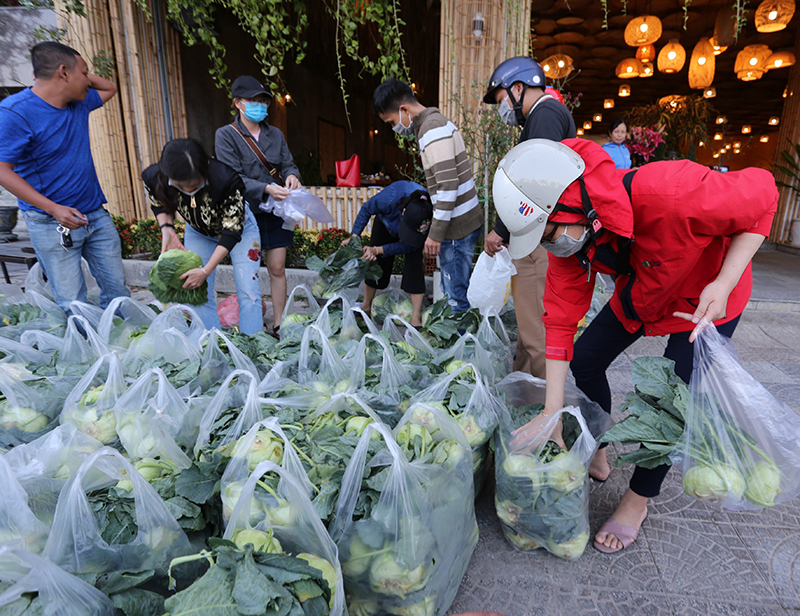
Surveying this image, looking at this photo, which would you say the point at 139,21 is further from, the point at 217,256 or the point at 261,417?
the point at 261,417

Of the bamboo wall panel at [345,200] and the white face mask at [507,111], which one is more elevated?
the white face mask at [507,111]

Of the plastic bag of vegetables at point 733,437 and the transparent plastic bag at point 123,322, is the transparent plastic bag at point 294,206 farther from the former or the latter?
the plastic bag of vegetables at point 733,437

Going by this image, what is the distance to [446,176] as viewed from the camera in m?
2.83

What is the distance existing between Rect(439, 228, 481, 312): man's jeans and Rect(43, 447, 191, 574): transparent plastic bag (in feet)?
7.75

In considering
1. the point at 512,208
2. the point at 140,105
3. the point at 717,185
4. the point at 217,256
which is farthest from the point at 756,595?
the point at 140,105

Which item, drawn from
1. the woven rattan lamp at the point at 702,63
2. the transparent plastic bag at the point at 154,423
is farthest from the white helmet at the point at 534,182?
the woven rattan lamp at the point at 702,63

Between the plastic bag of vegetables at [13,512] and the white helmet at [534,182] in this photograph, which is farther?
the white helmet at [534,182]

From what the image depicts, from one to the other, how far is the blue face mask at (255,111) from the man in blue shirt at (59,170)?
0.92 m

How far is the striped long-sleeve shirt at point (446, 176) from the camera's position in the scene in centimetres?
279

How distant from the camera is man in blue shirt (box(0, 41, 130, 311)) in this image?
257 centimetres

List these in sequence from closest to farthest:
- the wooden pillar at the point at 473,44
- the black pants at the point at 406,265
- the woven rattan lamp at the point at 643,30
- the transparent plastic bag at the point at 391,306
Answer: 1. the black pants at the point at 406,265
2. the transparent plastic bag at the point at 391,306
3. the wooden pillar at the point at 473,44
4. the woven rattan lamp at the point at 643,30

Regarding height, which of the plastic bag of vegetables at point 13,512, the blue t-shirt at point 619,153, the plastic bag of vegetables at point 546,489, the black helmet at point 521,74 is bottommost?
the plastic bag of vegetables at point 546,489

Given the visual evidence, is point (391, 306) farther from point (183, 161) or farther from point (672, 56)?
point (672, 56)

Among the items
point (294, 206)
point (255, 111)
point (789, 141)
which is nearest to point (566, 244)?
point (294, 206)
